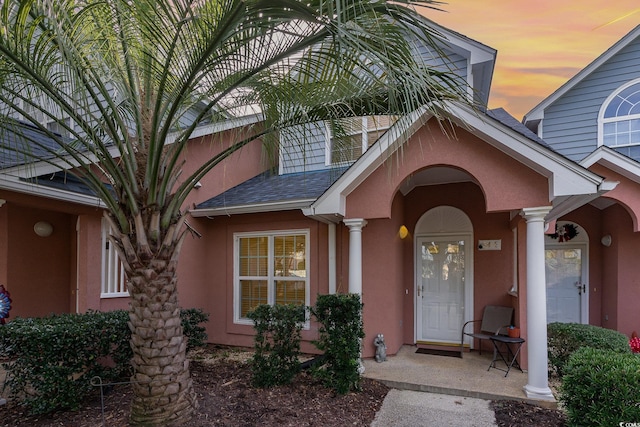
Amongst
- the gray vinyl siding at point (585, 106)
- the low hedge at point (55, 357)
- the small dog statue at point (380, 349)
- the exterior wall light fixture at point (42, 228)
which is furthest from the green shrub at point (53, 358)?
the gray vinyl siding at point (585, 106)

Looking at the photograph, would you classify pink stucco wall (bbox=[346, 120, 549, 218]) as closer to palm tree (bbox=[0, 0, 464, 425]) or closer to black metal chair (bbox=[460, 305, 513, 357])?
palm tree (bbox=[0, 0, 464, 425])

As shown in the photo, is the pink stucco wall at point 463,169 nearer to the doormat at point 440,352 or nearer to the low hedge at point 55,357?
the doormat at point 440,352

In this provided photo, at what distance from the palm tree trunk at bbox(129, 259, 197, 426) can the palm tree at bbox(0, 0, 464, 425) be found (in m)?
0.01

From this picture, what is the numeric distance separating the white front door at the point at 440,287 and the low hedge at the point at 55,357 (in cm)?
563

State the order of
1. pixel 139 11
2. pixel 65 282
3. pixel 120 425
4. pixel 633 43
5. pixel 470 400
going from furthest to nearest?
pixel 633 43 → pixel 65 282 → pixel 470 400 → pixel 120 425 → pixel 139 11

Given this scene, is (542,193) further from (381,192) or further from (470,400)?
(470,400)

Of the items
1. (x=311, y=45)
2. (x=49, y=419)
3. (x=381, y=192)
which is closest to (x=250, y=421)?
(x=49, y=419)

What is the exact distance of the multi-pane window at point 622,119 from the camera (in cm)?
864

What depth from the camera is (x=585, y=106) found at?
923 cm

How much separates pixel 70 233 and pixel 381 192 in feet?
22.8

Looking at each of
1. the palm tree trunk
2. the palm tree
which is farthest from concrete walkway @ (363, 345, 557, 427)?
the palm tree

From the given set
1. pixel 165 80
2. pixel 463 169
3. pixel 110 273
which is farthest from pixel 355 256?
pixel 110 273

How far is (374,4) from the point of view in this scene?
2.63 meters

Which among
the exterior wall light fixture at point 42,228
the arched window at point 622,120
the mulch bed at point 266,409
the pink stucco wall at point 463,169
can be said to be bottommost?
the mulch bed at point 266,409
